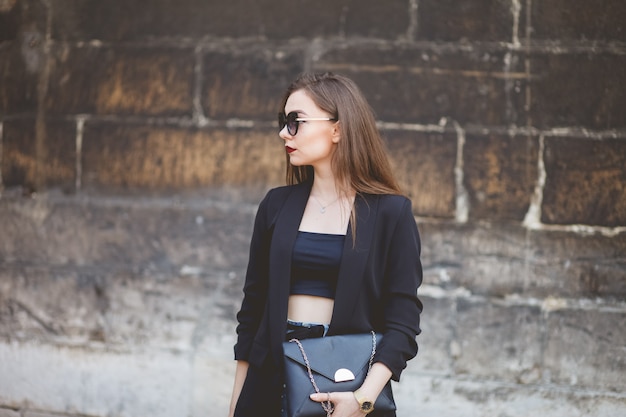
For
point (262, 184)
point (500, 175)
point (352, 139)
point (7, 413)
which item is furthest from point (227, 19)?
point (7, 413)

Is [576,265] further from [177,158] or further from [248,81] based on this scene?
[177,158]

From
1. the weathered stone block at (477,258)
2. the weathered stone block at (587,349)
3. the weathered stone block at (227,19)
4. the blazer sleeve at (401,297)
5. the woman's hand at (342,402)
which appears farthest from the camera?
the weathered stone block at (227,19)

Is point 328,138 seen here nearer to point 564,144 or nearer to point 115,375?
point 564,144

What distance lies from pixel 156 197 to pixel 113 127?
0.51m

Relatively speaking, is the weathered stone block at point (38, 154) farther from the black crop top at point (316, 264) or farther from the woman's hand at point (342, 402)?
the woman's hand at point (342, 402)

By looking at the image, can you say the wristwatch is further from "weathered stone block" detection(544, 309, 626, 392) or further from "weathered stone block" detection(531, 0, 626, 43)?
"weathered stone block" detection(531, 0, 626, 43)

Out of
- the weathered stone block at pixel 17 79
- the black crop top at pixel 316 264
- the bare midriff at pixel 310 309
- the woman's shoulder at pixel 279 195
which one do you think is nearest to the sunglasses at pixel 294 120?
the woman's shoulder at pixel 279 195

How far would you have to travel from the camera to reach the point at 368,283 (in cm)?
260

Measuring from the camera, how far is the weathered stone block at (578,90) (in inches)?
165

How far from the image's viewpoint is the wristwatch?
7.90 ft

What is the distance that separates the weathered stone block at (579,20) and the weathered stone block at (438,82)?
9.6 inches

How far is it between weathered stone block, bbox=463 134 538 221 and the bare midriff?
1.91 meters

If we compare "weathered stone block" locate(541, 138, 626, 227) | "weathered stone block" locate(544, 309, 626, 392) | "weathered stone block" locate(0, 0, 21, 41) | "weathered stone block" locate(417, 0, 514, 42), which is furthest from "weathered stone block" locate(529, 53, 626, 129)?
"weathered stone block" locate(0, 0, 21, 41)

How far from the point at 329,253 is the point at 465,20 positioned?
7.31ft
